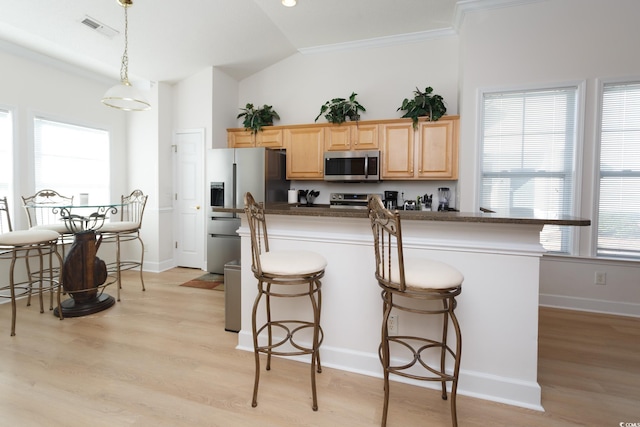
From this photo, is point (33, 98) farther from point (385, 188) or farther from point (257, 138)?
point (385, 188)

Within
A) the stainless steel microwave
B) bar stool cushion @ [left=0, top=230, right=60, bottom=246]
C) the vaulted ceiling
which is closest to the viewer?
bar stool cushion @ [left=0, top=230, right=60, bottom=246]

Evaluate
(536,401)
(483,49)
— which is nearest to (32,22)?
(483,49)

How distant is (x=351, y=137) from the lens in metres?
4.15

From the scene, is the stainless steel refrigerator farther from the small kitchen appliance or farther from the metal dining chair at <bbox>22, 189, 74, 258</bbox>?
the small kitchen appliance

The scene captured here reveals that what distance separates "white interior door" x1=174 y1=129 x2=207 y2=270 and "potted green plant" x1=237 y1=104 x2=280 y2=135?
74cm

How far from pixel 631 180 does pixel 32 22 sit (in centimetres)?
620

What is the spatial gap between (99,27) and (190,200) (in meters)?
2.33

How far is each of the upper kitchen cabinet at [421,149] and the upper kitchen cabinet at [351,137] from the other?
141 mm

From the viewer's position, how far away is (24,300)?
3.37 m

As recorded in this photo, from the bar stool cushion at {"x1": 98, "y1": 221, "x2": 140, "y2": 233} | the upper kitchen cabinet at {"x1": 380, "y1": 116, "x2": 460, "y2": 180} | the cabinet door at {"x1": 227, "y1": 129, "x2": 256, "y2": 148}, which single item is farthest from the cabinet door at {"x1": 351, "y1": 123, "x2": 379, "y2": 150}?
the bar stool cushion at {"x1": 98, "y1": 221, "x2": 140, "y2": 233}

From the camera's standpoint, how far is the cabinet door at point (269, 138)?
4.45m

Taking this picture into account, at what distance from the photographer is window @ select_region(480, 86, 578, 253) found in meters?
3.30

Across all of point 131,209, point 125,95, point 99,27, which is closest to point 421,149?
point 125,95

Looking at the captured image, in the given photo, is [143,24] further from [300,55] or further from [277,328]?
[277,328]
